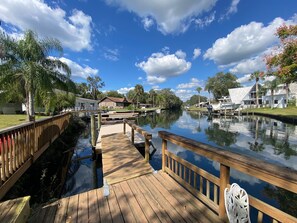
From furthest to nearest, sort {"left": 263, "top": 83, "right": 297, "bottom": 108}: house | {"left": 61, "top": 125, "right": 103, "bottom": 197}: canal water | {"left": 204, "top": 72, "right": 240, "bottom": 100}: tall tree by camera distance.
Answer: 1. {"left": 204, "top": 72, "right": 240, "bottom": 100}: tall tree
2. {"left": 263, "top": 83, "right": 297, "bottom": 108}: house
3. {"left": 61, "top": 125, "right": 103, "bottom": 197}: canal water

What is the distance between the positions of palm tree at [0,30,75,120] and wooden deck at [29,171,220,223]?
849 cm

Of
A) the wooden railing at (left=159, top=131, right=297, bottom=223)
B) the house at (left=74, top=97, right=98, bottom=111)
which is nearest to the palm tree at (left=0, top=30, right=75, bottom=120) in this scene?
the wooden railing at (left=159, top=131, right=297, bottom=223)

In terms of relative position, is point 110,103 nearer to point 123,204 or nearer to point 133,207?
point 123,204

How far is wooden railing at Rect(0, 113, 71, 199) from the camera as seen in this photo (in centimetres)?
304

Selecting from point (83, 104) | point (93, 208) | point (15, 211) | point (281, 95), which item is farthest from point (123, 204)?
point (281, 95)

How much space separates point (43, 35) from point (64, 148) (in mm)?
7299

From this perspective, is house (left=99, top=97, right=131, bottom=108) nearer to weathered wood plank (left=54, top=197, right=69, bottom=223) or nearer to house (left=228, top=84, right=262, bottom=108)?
house (left=228, top=84, right=262, bottom=108)

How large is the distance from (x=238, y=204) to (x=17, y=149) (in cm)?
449

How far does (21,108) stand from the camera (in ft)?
70.9

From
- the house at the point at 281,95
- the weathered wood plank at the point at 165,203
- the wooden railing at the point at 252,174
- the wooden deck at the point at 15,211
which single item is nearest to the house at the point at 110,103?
the house at the point at 281,95

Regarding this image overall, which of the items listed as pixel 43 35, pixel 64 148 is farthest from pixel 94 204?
pixel 43 35

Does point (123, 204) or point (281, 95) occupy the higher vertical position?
point (281, 95)

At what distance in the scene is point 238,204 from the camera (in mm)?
1598

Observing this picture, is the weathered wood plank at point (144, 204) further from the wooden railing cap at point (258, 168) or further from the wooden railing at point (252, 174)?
the wooden railing cap at point (258, 168)
